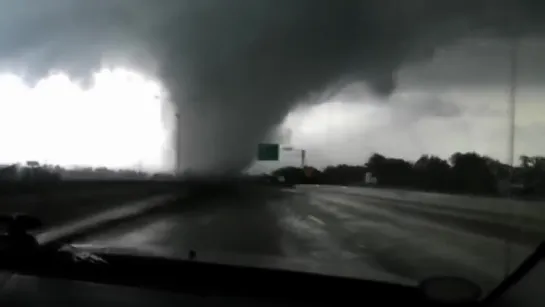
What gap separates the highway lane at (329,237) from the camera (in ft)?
7.71

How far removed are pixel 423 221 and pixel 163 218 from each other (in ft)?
3.79

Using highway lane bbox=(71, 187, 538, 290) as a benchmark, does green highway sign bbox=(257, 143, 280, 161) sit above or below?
above

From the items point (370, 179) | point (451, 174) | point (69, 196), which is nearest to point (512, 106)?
point (451, 174)

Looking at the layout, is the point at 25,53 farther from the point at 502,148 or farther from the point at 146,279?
the point at 502,148

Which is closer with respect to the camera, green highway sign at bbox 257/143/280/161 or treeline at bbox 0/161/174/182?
green highway sign at bbox 257/143/280/161

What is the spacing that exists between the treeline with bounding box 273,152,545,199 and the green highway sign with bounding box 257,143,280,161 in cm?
19

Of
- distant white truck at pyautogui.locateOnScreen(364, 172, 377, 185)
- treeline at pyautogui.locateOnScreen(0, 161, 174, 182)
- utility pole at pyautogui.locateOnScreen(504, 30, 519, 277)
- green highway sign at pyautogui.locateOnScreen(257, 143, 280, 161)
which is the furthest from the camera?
treeline at pyautogui.locateOnScreen(0, 161, 174, 182)

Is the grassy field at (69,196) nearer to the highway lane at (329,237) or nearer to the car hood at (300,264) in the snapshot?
the highway lane at (329,237)

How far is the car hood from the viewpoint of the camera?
2.36 metres

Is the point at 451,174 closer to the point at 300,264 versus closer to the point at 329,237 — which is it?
the point at 329,237


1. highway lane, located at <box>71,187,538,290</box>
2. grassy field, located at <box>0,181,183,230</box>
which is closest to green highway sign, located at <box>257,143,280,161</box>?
highway lane, located at <box>71,187,538,290</box>

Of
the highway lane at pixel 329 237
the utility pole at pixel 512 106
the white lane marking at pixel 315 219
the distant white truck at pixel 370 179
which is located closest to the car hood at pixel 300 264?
the highway lane at pixel 329 237

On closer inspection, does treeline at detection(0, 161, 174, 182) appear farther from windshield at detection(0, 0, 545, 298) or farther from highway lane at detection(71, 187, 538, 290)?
highway lane at detection(71, 187, 538, 290)

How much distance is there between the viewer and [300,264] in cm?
244
